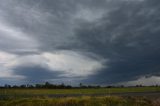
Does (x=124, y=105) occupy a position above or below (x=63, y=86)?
below

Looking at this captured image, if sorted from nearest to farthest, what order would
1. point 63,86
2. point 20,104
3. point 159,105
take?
point 159,105, point 20,104, point 63,86

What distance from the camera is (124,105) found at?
3800cm

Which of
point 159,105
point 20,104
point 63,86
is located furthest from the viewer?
point 63,86

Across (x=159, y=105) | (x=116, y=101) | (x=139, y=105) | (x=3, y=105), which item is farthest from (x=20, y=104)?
(x=159, y=105)

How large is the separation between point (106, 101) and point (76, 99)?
440cm

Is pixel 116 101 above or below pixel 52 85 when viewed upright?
below

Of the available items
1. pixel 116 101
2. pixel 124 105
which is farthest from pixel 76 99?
pixel 124 105

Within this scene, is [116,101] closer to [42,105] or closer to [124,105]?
[124,105]

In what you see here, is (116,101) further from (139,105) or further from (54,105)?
(54,105)

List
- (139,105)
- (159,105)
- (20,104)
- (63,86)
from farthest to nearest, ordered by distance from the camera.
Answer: (63,86), (20,104), (139,105), (159,105)

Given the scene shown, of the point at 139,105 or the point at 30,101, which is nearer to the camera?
the point at 139,105

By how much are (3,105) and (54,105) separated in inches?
352

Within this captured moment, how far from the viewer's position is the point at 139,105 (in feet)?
123

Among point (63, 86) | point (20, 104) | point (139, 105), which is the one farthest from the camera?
point (63, 86)
